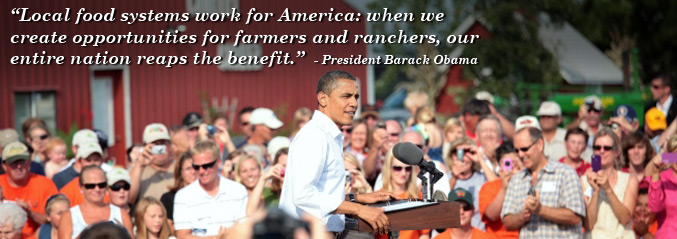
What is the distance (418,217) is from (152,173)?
15.6 ft

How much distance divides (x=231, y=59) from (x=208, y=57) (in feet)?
1.74

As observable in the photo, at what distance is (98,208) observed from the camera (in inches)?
300

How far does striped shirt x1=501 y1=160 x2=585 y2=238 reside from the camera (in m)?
6.97

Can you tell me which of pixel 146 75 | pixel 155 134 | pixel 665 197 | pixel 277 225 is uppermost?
pixel 146 75

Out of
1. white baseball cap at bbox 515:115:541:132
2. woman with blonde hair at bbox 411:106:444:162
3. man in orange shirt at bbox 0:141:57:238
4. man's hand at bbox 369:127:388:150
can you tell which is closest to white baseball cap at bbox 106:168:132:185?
man in orange shirt at bbox 0:141:57:238

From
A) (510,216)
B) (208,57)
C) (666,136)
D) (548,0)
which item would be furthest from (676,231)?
(548,0)

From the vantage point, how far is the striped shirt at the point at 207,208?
7488 mm

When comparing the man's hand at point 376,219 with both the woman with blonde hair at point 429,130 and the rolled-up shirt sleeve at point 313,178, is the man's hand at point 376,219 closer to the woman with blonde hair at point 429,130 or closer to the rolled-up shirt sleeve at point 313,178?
the rolled-up shirt sleeve at point 313,178

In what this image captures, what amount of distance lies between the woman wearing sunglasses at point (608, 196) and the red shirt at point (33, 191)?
468cm

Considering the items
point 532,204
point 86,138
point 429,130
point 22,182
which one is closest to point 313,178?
point 532,204

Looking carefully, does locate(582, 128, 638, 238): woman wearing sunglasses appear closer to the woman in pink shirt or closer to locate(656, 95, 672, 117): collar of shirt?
the woman in pink shirt

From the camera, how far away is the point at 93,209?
757 centimetres

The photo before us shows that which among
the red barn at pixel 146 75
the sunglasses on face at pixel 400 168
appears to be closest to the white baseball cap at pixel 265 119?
the sunglasses on face at pixel 400 168

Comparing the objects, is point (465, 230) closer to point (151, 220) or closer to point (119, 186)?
point (151, 220)
